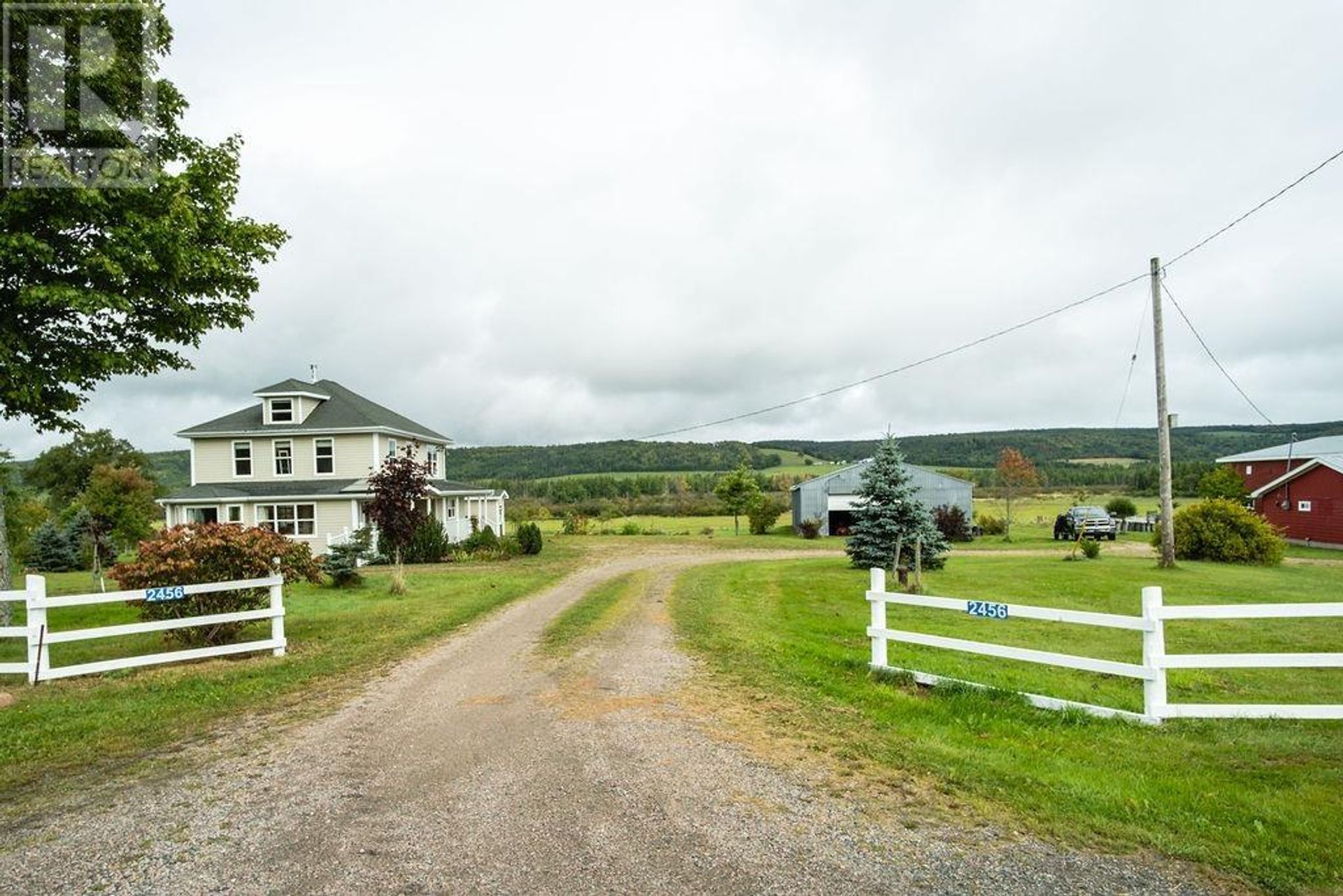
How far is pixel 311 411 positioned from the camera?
115 feet

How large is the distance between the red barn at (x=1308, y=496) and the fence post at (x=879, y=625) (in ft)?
122

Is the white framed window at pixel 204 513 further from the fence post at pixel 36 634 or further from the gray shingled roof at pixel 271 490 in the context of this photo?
the fence post at pixel 36 634

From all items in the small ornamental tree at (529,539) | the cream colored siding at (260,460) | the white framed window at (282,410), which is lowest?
the small ornamental tree at (529,539)

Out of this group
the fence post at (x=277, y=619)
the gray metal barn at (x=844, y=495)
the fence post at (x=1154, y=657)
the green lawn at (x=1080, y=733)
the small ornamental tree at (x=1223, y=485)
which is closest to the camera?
the green lawn at (x=1080, y=733)

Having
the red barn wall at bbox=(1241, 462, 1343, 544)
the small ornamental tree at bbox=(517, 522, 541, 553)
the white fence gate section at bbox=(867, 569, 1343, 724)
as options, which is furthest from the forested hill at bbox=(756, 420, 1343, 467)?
the white fence gate section at bbox=(867, 569, 1343, 724)

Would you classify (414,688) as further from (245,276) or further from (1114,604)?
(1114,604)

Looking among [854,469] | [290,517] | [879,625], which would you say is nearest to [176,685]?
[879,625]

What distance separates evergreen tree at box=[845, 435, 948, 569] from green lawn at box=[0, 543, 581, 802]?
463 inches

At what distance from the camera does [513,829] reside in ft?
15.8

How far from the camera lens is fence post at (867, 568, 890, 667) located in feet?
29.8

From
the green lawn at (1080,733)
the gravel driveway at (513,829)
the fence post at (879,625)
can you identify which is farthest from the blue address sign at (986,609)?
the gravel driveway at (513,829)

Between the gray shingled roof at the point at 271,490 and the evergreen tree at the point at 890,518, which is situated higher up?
the gray shingled roof at the point at 271,490

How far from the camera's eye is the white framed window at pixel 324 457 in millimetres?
33812

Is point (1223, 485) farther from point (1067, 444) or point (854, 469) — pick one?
point (1067, 444)
